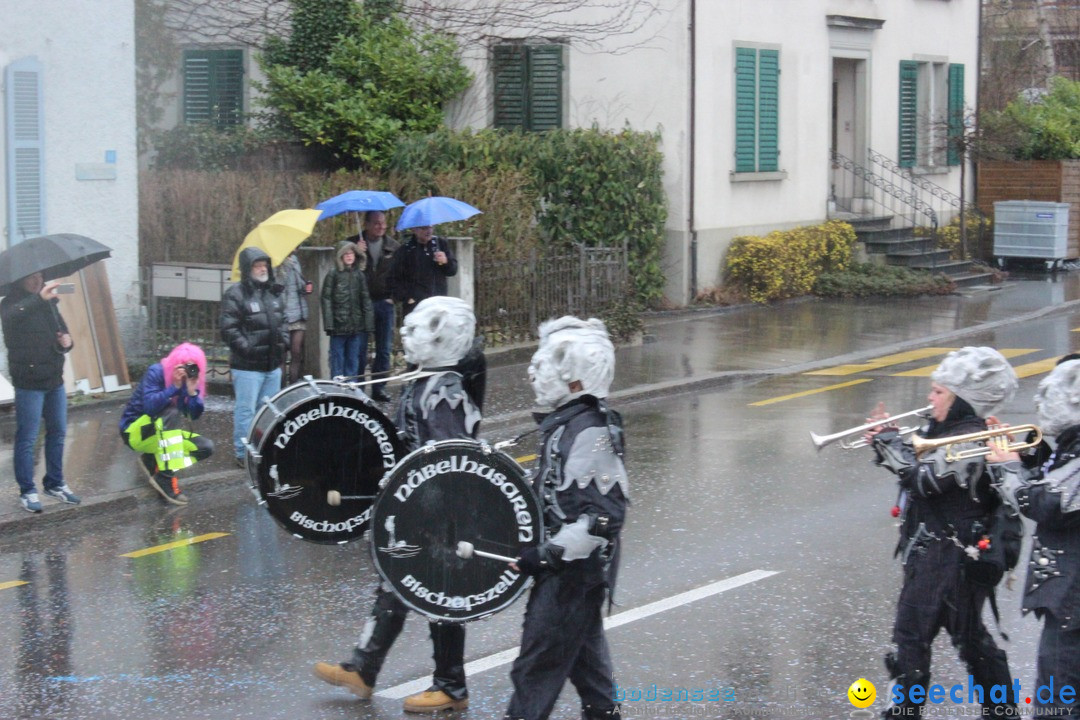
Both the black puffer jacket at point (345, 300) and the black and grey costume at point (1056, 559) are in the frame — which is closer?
the black and grey costume at point (1056, 559)

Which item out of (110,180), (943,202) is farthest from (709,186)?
(110,180)

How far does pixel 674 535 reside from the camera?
27.1 ft

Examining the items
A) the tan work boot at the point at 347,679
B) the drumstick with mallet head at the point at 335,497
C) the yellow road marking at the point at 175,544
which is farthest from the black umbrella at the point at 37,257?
the tan work boot at the point at 347,679

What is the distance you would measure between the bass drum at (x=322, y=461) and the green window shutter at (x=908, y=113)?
2107 centimetres

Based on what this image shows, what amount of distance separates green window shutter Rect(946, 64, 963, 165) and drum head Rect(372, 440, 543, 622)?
22.6 metres

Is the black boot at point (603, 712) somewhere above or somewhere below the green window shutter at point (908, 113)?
below

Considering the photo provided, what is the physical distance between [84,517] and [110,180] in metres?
5.09

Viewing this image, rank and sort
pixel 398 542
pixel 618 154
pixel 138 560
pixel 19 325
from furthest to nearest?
pixel 618 154 < pixel 19 325 < pixel 138 560 < pixel 398 542

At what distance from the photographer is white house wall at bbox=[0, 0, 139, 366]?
12.6 metres

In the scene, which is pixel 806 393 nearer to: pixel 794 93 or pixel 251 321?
pixel 251 321

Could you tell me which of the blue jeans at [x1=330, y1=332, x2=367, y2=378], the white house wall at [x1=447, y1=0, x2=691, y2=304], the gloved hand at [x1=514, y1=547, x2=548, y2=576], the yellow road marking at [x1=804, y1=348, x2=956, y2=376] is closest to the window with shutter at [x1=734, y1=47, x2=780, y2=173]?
the white house wall at [x1=447, y1=0, x2=691, y2=304]

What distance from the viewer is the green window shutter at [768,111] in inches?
839

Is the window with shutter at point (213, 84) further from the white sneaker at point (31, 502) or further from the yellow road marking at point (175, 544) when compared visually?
the yellow road marking at point (175, 544)

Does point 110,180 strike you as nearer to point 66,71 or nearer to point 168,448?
point 66,71
